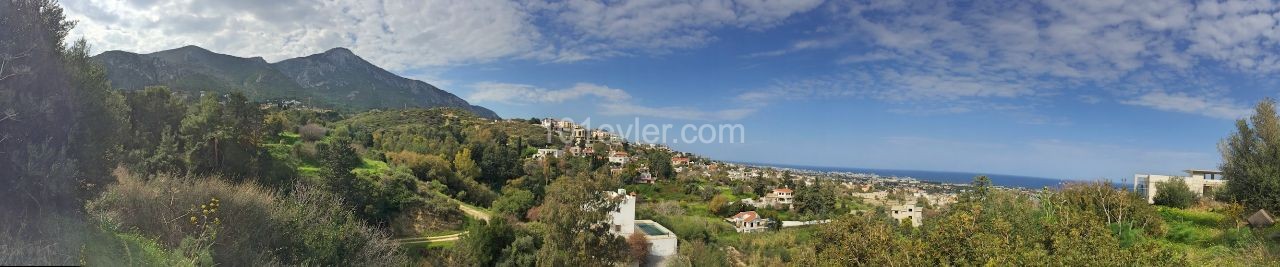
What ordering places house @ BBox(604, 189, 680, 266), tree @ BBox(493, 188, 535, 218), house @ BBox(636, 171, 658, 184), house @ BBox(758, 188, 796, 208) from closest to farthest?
house @ BBox(604, 189, 680, 266), tree @ BBox(493, 188, 535, 218), house @ BBox(758, 188, 796, 208), house @ BBox(636, 171, 658, 184)

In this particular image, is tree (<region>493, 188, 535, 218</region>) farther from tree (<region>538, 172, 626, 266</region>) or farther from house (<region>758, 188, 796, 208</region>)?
house (<region>758, 188, 796, 208</region>)

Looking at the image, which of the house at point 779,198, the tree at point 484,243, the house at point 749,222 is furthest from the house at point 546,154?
the tree at point 484,243

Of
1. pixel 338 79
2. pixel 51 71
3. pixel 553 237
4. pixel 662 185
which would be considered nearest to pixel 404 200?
pixel 553 237

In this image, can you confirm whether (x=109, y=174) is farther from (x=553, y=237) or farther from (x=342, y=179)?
(x=342, y=179)

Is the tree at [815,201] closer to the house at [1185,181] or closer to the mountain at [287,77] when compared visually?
the house at [1185,181]

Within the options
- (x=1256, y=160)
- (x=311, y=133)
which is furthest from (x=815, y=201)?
(x=311, y=133)

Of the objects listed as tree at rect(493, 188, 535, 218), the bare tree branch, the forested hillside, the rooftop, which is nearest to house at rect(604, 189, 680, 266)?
the rooftop
